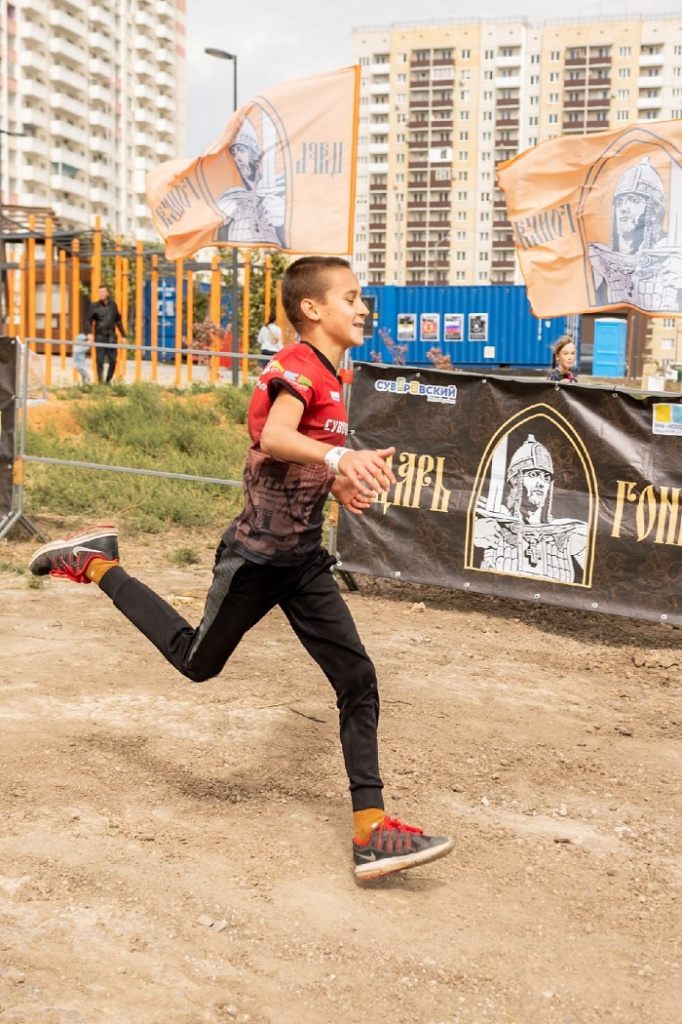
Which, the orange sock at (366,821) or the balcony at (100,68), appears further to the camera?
the balcony at (100,68)

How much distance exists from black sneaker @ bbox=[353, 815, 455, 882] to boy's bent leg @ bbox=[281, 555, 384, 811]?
0.52 feet

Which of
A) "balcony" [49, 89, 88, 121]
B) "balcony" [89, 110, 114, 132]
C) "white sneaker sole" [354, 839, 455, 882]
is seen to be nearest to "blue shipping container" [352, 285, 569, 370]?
"white sneaker sole" [354, 839, 455, 882]

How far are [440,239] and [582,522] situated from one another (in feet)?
446

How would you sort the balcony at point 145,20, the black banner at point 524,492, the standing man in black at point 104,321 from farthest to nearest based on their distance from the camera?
the balcony at point 145,20 < the standing man in black at point 104,321 < the black banner at point 524,492

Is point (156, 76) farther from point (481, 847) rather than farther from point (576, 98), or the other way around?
point (481, 847)

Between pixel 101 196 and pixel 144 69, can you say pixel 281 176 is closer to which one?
pixel 101 196

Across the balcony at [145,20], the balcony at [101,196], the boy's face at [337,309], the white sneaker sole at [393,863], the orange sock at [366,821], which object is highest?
the balcony at [145,20]

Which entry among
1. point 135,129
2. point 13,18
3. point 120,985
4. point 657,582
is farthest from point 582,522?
point 135,129

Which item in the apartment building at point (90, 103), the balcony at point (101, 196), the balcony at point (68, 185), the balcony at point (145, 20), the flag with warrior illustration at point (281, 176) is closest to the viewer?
the flag with warrior illustration at point (281, 176)

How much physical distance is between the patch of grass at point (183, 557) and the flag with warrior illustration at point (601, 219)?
363cm

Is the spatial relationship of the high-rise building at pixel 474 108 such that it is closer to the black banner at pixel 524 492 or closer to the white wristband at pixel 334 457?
the black banner at pixel 524 492

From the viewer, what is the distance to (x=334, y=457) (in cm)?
352

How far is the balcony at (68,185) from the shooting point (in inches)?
4441

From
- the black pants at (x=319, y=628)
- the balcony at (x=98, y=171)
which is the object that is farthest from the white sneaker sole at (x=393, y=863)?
the balcony at (x=98, y=171)
